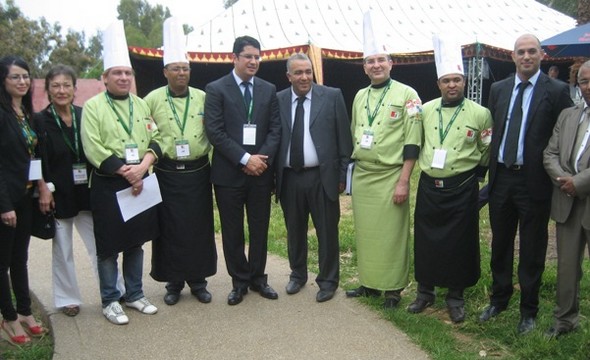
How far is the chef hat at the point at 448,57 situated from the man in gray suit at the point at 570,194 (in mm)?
774

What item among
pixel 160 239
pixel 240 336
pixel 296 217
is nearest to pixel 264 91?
pixel 296 217

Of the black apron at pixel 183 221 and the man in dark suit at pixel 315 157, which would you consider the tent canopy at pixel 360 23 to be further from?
the black apron at pixel 183 221

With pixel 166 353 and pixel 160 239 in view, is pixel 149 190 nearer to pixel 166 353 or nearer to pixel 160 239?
pixel 160 239

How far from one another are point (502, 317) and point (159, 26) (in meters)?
46.2

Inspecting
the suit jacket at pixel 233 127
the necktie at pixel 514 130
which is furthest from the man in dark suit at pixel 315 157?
the necktie at pixel 514 130

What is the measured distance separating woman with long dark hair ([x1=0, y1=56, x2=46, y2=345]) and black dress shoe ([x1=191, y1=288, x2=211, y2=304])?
1.24 meters

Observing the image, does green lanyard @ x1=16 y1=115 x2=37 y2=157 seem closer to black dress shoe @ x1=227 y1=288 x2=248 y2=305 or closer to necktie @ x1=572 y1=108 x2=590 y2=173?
black dress shoe @ x1=227 y1=288 x2=248 y2=305

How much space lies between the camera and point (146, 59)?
11.4 m

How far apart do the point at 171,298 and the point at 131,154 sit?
1.23 metres

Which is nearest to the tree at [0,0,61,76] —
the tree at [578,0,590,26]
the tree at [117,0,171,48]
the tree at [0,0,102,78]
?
the tree at [0,0,102,78]

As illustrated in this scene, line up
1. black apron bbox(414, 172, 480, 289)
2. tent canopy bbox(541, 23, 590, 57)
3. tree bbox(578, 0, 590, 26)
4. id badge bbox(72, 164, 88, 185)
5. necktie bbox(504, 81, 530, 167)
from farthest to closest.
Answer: tree bbox(578, 0, 590, 26), tent canopy bbox(541, 23, 590, 57), id badge bbox(72, 164, 88, 185), black apron bbox(414, 172, 480, 289), necktie bbox(504, 81, 530, 167)

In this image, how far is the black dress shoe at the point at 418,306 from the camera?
404 centimetres

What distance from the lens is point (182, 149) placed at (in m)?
4.11

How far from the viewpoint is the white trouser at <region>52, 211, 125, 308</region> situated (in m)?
4.04
